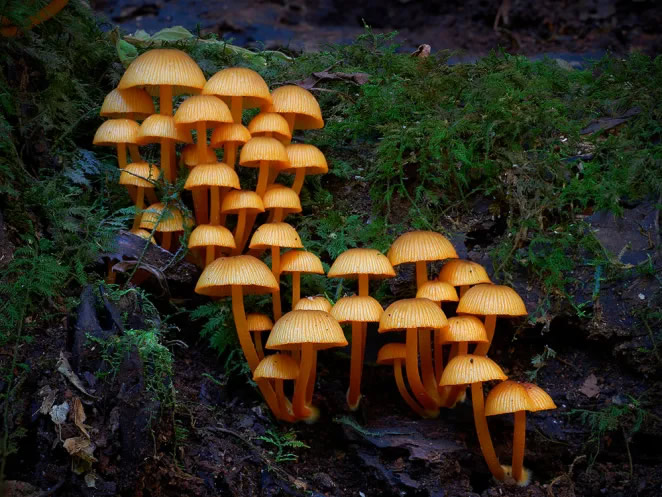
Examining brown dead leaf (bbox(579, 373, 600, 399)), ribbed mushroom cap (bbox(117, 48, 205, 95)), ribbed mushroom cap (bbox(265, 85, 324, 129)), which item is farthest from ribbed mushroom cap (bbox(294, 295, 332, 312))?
brown dead leaf (bbox(579, 373, 600, 399))

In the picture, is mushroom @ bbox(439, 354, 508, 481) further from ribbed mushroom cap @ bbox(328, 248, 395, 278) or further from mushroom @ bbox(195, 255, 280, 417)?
mushroom @ bbox(195, 255, 280, 417)

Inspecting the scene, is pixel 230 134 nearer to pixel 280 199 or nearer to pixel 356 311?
pixel 280 199

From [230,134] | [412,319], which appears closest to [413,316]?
[412,319]

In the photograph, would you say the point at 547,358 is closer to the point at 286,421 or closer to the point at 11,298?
the point at 286,421

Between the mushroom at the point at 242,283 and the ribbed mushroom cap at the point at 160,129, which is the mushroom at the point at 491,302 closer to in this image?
the mushroom at the point at 242,283

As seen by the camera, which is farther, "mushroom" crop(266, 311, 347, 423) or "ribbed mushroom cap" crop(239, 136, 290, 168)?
"ribbed mushroom cap" crop(239, 136, 290, 168)

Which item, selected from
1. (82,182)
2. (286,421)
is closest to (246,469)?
(286,421)
